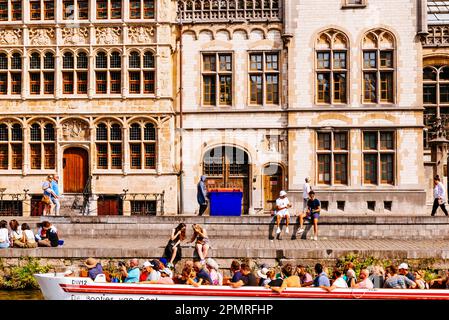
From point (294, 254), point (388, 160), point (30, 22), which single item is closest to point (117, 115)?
point (30, 22)

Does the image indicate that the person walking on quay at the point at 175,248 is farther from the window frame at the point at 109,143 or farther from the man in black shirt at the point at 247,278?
the window frame at the point at 109,143

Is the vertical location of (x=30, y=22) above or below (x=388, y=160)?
above

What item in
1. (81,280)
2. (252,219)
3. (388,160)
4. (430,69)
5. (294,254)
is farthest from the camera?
(430,69)

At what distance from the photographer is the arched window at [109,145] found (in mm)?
31000

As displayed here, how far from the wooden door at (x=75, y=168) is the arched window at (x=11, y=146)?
220 cm

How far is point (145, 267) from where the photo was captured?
50.0 ft

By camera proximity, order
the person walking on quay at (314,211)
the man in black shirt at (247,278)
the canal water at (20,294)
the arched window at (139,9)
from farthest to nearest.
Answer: the arched window at (139,9) < the person walking on quay at (314,211) < the canal water at (20,294) < the man in black shirt at (247,278)

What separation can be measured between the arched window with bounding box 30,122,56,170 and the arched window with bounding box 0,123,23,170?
1.84 feet

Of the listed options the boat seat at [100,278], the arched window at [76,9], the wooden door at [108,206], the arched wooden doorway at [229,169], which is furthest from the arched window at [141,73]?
the boat seat at [100,278]

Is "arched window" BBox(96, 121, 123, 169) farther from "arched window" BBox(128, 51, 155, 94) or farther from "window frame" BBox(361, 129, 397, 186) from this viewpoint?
"window frame" BBox(361, 129, 397, 186)

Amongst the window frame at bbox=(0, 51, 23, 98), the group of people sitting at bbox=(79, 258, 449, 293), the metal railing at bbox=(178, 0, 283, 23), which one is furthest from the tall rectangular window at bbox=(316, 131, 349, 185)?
the group of people sitting at bbox=(79, 258, 449, 293)

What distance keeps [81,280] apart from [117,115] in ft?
55.7

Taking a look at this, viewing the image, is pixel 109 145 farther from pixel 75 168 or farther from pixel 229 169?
pixel 229 169

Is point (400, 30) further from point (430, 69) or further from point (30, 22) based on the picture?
point (30, 22)
